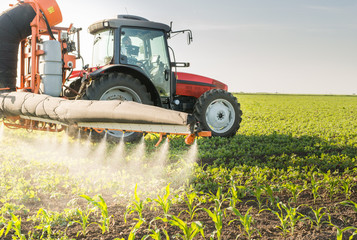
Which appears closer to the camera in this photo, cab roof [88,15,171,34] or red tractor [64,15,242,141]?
red tractor [64,15,242,141]

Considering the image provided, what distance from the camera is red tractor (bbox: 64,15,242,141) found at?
645 cm

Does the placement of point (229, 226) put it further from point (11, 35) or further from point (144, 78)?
point (11, 35)

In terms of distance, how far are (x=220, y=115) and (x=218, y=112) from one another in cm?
11

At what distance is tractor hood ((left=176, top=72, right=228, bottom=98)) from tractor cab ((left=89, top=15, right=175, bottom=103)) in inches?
26.7

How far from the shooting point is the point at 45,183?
4398 mm

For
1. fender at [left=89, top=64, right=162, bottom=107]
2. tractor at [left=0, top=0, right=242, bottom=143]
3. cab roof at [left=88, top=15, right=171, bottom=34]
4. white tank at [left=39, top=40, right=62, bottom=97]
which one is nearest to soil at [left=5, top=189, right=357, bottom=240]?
tractor at [left=0, top=0, right=242, bottom=143]

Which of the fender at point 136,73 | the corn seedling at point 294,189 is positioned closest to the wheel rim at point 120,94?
the fender at point 136,73

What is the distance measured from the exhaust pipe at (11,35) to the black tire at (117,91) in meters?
1.56

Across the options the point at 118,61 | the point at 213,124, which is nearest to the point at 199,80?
the point at 213,124

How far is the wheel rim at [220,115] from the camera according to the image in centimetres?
796

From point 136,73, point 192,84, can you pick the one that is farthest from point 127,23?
point 192,84

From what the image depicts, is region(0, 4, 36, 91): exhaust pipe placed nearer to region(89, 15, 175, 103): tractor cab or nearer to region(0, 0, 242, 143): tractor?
region(0, 0, 242, 143): tractor

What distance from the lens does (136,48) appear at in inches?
282

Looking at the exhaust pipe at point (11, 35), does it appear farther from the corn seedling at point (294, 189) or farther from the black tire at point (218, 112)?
the corn seedling at point (294, 189)
